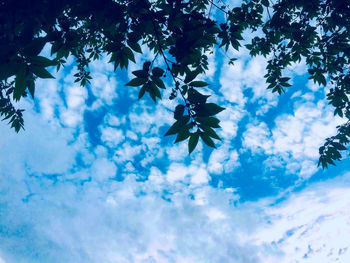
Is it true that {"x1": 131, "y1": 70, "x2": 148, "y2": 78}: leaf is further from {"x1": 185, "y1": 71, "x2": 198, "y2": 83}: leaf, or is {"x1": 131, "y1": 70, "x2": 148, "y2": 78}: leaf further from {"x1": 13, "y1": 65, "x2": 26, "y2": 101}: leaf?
{"x1": 13, "y1": 65, "x2": 26, "y2": 101}: leaf

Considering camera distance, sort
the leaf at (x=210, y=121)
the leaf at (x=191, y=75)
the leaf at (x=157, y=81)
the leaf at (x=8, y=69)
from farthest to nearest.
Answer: the leaf at (x=157, y=81), the leaf at (x=191, y=75), the leaf at (x=210, y=121), the leaf at (x=8, y=69)

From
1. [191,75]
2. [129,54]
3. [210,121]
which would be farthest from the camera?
[129,54]

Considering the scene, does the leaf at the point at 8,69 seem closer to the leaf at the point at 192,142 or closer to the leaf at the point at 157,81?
the leaf at the point at 157,81

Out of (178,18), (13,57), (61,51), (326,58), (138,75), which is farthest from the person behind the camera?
(326,58)

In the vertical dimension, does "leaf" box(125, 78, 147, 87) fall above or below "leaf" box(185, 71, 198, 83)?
above

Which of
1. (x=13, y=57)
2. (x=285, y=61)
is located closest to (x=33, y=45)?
(x=13, y=57)

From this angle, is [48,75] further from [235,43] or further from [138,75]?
[235,43]

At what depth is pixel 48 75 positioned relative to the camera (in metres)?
1.19

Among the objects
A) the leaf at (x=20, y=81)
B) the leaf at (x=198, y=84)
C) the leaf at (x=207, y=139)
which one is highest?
the leaf at (x=198, y=84)

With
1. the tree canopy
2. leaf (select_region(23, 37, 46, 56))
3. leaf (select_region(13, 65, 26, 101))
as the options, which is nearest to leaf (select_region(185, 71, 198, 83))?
the tree canopy

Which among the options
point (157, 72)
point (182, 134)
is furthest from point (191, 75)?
point (182, 134)

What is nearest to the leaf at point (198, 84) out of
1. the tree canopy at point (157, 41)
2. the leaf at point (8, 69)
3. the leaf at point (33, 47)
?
the tree canopy at point (157, 41)

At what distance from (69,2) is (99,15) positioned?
253 mm

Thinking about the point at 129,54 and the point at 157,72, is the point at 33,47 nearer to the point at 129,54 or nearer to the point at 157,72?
the point at 157,72
